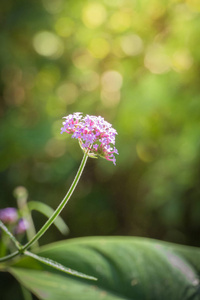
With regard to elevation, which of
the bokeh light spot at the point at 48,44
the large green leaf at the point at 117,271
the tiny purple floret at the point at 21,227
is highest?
the bokeh light spot at the point at 48,44

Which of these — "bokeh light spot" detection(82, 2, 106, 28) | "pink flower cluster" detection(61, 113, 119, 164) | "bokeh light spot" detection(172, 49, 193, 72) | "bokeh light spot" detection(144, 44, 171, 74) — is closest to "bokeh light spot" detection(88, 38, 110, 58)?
"bokeh light spot" detection(82, 2, 106, 28)

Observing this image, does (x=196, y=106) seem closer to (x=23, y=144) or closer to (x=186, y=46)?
(x=186, y=46)

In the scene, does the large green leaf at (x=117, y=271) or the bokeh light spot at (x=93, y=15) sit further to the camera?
the bokeh light spot at (x=93, y=15)

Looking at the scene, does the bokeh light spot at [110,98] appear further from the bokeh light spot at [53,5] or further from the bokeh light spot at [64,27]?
the bokeh light spot at [53,5]

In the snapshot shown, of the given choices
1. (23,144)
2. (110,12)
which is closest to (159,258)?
(23,144)

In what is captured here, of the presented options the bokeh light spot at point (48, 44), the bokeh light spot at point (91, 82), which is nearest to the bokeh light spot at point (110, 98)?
the bokeh light spot at point (91, 82)

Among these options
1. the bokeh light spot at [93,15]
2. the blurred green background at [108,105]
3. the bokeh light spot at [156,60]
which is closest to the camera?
the blurred green background at [108,105]
